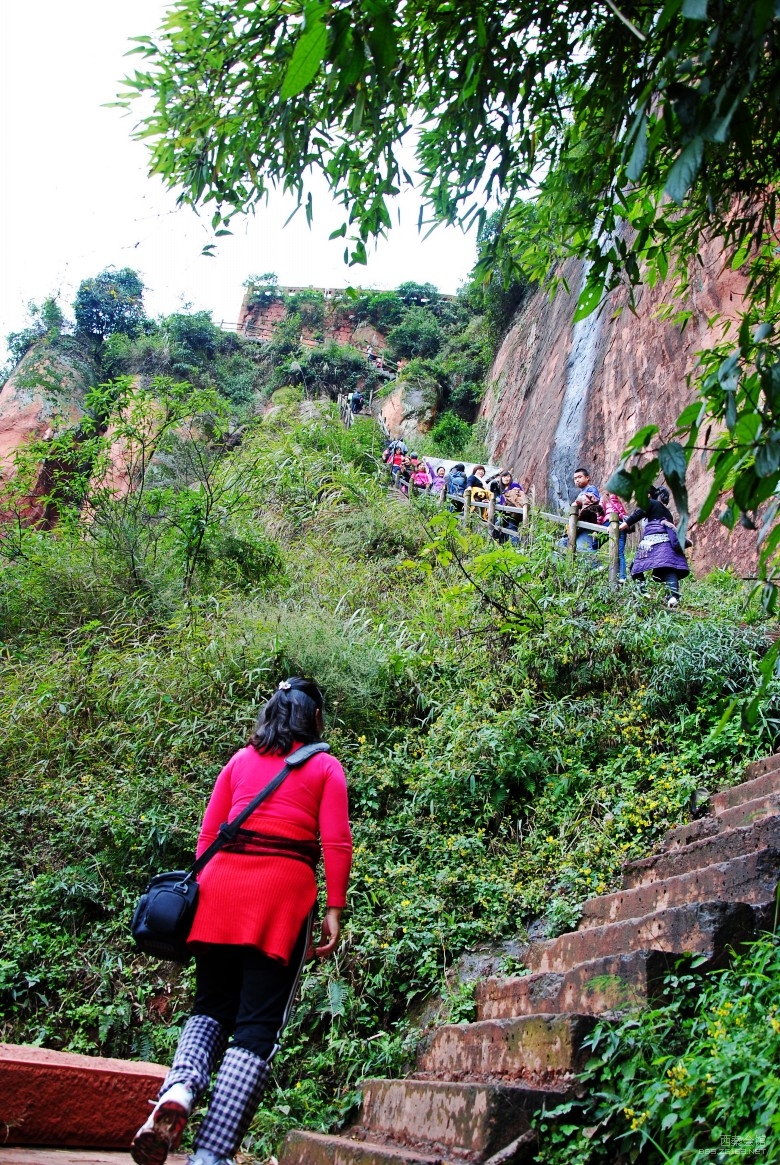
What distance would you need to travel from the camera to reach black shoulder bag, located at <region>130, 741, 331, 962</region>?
2.87 meters

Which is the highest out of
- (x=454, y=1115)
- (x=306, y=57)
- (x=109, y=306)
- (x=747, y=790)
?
(x=109, y=306)

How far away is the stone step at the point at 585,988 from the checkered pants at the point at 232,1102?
1.15m

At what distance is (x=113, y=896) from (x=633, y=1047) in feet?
11.5

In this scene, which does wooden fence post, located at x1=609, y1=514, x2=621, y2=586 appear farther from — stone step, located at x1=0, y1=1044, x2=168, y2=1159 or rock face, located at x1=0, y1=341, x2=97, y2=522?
rock face, located at x1=0, y1=341, x2=97, y2=522

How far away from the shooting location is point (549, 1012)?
3457 mm

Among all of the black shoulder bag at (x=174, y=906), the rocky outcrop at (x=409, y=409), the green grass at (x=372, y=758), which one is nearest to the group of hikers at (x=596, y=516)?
the green grass at (x=372, y=758)

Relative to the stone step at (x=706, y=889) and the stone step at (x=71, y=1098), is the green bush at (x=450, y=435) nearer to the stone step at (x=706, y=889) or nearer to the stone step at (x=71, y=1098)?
the stone step at (x=706, y=889)

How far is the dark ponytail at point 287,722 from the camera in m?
3.19

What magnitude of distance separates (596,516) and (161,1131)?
27.1 ft

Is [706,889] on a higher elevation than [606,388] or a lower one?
lower

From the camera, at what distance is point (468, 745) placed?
19.2 feet

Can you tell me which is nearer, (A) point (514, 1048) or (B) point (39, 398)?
(A) point (514, 1048)

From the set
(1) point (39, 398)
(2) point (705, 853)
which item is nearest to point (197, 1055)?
(2) point (705, 853)

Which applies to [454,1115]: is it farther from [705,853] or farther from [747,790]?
[747,790]
